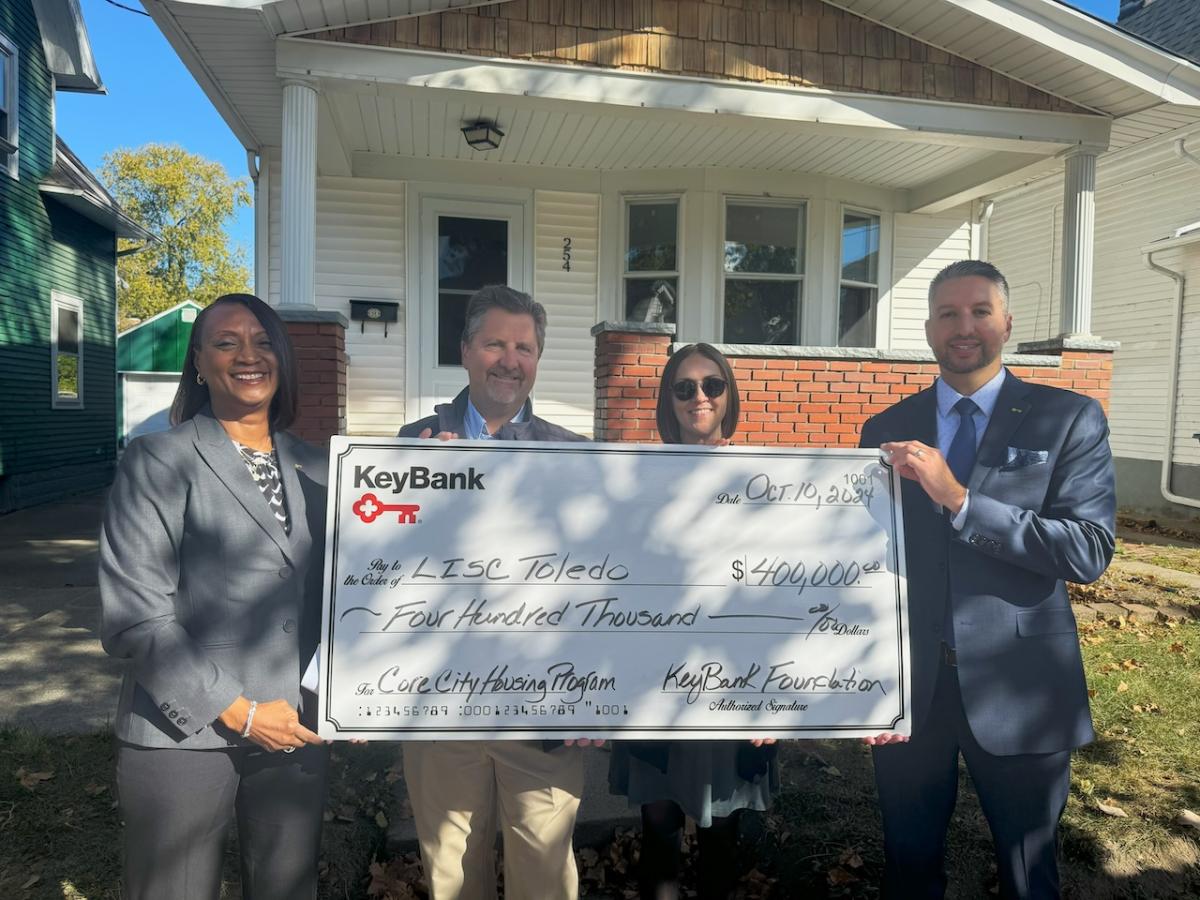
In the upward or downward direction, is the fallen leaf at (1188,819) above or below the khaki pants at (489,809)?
below

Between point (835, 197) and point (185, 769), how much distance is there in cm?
794

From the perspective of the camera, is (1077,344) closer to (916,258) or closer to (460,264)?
(916,258)

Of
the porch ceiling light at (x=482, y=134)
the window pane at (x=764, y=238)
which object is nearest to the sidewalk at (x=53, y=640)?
the porch ceiling light at (x=482, y=134)

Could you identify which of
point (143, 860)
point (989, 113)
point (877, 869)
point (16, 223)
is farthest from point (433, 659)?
point (16, 223)

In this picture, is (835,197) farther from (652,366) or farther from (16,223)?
(16,223)

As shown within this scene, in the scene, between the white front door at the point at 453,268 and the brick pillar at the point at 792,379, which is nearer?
the brick pillar at the point at 792,379

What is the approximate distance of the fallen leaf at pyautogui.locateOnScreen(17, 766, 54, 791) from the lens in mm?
3461

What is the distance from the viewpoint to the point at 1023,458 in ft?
7.01

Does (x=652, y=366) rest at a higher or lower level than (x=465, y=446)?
higher

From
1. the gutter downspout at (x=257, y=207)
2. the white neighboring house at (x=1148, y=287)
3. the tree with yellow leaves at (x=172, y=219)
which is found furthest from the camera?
the tree with yellow leaves at (x=172, y=219)

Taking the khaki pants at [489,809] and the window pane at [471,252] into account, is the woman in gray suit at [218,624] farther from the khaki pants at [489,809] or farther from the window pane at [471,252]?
the window pane at [471,252]

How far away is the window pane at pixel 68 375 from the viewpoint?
548 inches

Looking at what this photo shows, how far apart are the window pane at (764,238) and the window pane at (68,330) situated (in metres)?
11.3

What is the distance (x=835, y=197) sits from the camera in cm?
833
